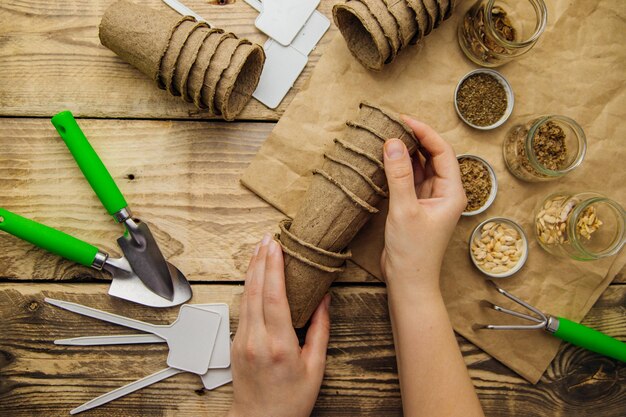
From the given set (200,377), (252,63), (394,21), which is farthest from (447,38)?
(200,377)

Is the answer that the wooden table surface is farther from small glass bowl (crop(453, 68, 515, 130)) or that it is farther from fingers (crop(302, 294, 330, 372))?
small glass bowl (crop(453, 68, 515, 130))

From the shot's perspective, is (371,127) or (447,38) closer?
(371,127)

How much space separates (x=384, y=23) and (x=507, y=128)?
371mm

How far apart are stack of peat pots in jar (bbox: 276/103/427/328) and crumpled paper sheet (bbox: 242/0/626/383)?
148 mm

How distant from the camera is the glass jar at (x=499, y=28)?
1.03 meters

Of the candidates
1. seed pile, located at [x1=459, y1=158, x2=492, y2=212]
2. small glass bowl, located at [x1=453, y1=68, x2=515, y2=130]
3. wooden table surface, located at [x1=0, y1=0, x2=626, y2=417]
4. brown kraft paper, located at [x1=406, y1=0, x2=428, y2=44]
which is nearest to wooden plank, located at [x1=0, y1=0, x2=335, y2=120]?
wooden table surface, located at [x1=0, y1=0, x2=626, y2=417]

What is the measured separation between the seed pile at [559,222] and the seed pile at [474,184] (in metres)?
0.13

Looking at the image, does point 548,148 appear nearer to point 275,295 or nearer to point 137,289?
point 275,295

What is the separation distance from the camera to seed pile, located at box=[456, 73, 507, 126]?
107cm

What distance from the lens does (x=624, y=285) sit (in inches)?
43.7

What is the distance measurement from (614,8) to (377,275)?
30.9 inches

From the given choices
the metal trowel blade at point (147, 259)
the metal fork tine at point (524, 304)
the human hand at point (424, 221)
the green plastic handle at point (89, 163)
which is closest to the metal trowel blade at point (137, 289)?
the metal trowel blade at point (147, 259)

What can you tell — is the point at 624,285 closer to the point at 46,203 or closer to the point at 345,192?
the point at 345,192

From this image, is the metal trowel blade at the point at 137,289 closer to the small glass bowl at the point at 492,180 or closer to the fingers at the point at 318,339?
the fingers at the point at 318,339
